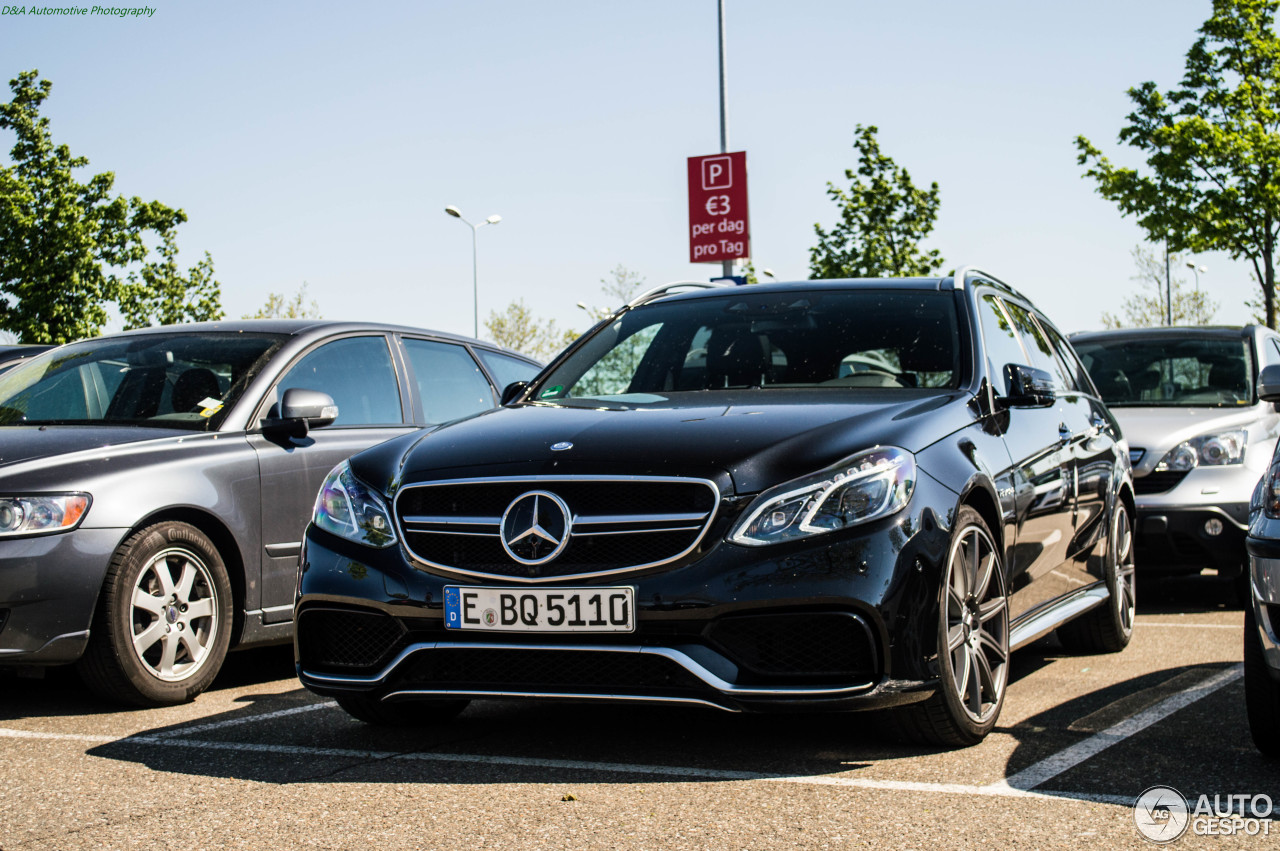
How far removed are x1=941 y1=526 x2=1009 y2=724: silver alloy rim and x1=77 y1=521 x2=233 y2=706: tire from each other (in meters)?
3.03

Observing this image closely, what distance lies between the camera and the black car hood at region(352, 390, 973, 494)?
4.31 m

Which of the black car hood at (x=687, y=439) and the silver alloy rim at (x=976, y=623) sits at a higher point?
the black car hood at (x=687, y=439)

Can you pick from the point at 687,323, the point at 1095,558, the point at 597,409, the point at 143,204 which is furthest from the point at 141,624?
the point at 143,204

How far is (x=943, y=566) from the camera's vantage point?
Result: 4.32m

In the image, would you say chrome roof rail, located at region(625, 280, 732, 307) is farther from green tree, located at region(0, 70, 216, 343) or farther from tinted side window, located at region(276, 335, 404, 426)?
green tree, located at region(0, 70, 216, 343)

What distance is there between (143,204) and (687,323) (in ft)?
84.7

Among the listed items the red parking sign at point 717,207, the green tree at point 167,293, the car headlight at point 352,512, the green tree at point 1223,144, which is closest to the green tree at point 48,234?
the green tree at point 167,293

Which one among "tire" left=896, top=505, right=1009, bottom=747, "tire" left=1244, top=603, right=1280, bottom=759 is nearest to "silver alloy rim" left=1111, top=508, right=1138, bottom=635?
"tire" left=896, top=505, right=1009, bottom=747

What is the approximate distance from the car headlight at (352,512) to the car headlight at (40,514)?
1150 mm

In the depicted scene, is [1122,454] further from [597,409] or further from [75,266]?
[75,266]

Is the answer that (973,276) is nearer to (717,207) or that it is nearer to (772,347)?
(772,347)

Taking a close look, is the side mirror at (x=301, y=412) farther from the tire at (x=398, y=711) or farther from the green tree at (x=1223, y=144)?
the green tree at (x=1223, y=144)

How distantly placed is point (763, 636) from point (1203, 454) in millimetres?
5491

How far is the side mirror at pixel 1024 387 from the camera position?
5453mm
